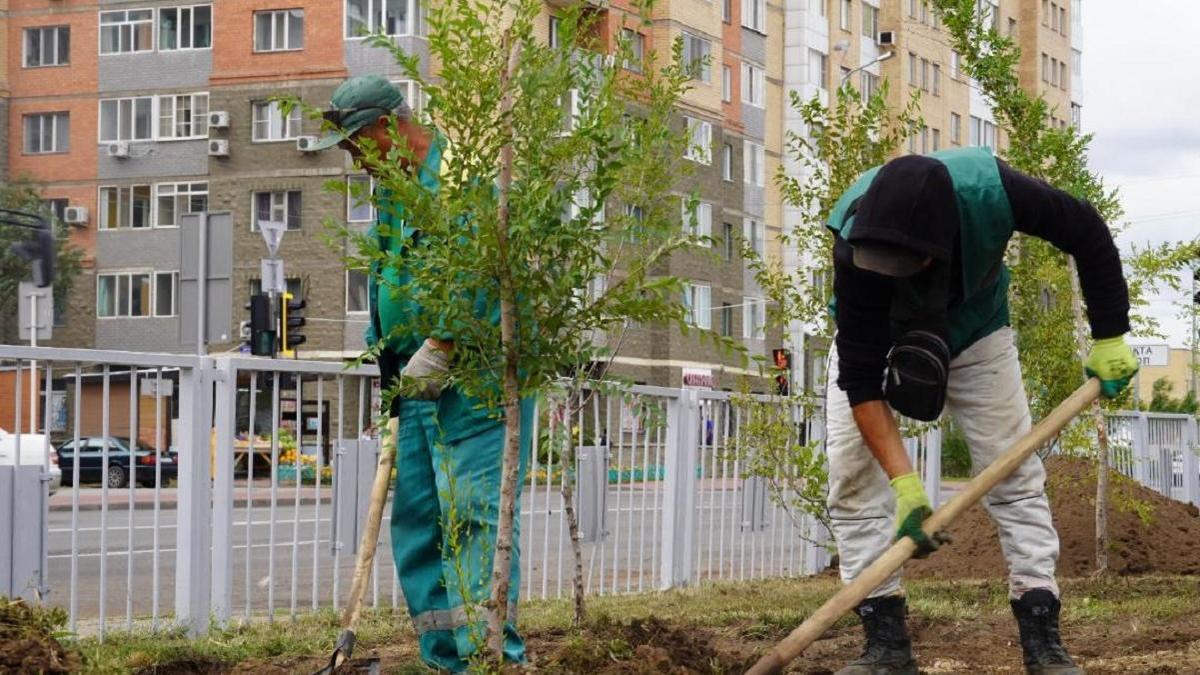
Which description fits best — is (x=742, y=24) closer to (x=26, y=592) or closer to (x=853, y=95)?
(x=853, y=95)

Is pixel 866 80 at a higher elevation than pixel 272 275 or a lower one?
higher

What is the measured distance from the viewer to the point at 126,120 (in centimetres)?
5016

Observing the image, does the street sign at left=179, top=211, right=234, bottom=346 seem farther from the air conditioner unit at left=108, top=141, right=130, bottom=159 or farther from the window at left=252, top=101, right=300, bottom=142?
the air conditioner unit at left=108, top=141, right=130, bottom=159

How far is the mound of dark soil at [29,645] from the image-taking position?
4871 mm

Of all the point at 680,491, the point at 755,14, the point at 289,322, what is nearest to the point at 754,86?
the point at 755,14

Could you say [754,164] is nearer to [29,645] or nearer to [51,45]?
[51,45]

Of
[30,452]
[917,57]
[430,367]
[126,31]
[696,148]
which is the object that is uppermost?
[917,57]

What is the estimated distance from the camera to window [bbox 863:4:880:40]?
2596 inches

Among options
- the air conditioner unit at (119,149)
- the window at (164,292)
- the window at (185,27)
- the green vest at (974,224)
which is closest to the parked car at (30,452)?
the green vest at (974,224)

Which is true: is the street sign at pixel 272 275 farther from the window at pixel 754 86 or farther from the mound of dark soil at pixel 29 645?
the window at pixel 754 86

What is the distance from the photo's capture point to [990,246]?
5141 mm

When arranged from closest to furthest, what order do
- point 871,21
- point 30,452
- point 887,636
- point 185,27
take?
point 887,636, point 30,452, point 185,27, point 871,21

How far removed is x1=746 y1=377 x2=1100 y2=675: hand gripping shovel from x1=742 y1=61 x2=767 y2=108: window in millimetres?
53156

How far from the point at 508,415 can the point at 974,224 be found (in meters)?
1.42
